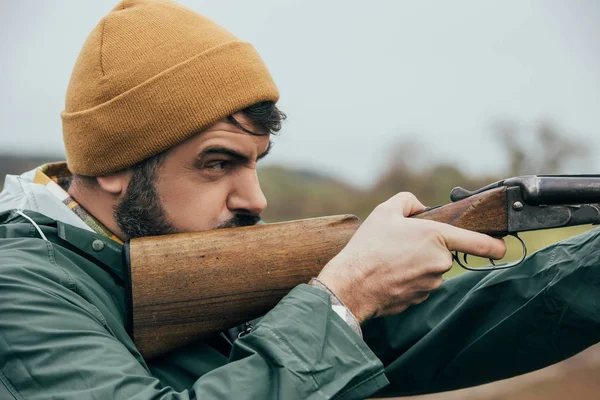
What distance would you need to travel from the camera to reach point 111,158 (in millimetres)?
2900

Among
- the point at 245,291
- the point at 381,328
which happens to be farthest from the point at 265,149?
the point at 381,328

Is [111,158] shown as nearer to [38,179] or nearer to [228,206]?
[38,179]

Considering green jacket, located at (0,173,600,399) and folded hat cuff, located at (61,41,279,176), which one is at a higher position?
folded hat cuff, located at (61,41,279,176)

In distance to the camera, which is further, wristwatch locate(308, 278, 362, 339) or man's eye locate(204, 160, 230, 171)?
man's eye locate(204, 160, 230, 171)

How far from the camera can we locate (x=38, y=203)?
2.71 metres

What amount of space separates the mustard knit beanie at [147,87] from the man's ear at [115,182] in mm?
45

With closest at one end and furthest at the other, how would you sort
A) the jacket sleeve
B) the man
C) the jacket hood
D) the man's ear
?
the jacket sleeve → the man → the jacket hood → the man's ear

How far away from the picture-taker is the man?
2055mm

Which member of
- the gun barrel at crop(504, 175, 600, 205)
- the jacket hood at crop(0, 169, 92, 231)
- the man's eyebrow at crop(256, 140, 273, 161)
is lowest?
the jacket hood at crop(0, 169, 92, 231)

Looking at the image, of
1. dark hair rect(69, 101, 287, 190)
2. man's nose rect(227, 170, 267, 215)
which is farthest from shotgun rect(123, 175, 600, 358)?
dark hair rect(69, 101, 287, 190)

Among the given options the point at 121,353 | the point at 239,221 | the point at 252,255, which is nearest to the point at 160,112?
the point at 239,221

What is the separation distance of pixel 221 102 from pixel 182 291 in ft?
2.82

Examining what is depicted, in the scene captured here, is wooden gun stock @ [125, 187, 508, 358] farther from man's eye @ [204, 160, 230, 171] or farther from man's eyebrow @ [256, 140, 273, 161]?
man's eyebrow @ [256, 140, 273, 161]

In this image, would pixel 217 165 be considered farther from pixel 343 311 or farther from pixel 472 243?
pixel 472 243
